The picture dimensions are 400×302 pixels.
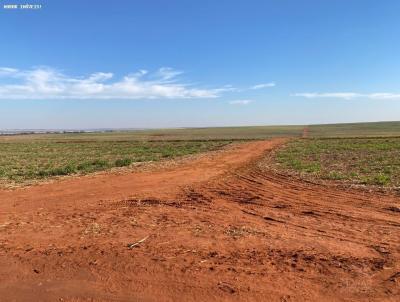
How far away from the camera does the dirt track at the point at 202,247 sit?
5.67 m

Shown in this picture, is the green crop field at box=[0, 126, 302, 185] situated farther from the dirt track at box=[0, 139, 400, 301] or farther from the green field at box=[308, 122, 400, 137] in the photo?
the green field at box=[308, 122, 400, 137]

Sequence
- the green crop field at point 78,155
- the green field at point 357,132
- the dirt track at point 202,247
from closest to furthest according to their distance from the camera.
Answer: the dirt track at point 202,247
the green crop field at point 78,155
the green field at point 357,132

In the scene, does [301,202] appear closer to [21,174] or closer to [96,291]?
[96,291]

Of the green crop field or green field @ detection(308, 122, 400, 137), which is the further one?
green field @ detection(308, 122, 400, 137)

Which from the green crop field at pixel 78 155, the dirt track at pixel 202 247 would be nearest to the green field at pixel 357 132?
the green crop field at pixel 78 155

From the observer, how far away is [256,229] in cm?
847

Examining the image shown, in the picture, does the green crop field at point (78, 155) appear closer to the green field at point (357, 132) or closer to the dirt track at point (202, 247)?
the dirt track at point (202, 247)

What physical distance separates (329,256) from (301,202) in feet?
15.8

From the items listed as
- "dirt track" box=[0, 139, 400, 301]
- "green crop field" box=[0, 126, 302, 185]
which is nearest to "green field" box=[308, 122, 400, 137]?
"green crop field" box=[0, 126, 302, 185]

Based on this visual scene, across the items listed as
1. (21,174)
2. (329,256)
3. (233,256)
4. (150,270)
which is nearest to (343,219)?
(329,256)

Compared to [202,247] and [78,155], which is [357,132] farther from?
[202,247]

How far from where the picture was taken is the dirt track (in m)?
5.67

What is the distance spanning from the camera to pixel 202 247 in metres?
7.34

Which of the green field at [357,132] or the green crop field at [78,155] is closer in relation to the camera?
the green crop field at [78,155]
